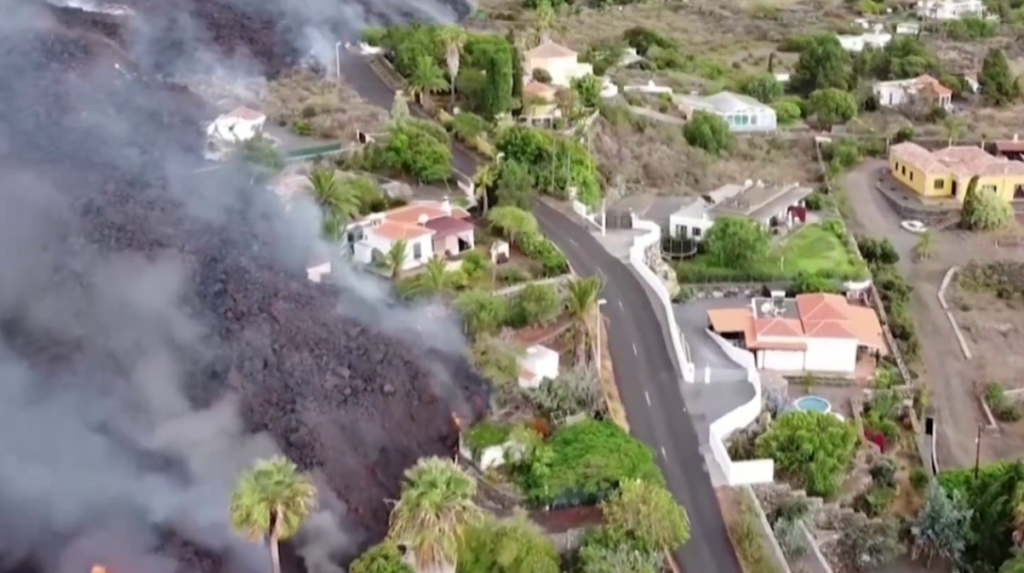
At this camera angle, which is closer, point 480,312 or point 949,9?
point 480,312

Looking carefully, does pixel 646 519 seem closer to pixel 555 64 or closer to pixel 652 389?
pixel 652 389

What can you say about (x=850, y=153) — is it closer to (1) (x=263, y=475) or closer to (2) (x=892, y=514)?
(2) (x=892, y=514)

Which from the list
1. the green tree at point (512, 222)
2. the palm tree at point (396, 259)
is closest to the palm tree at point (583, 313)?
the palm tree at point (396, 259)

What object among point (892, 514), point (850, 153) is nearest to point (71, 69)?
point (892, 514)

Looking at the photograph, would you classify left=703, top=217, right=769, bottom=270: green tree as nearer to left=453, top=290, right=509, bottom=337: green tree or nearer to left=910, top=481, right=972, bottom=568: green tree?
left=453, top=290, right=509, bottom=337: green tree

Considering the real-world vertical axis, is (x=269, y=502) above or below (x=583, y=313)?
above

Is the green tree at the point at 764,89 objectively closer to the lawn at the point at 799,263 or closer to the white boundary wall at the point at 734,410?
the lawn at the point at 799,263

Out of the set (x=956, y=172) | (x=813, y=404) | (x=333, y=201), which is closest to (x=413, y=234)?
(x=333, y=201)
